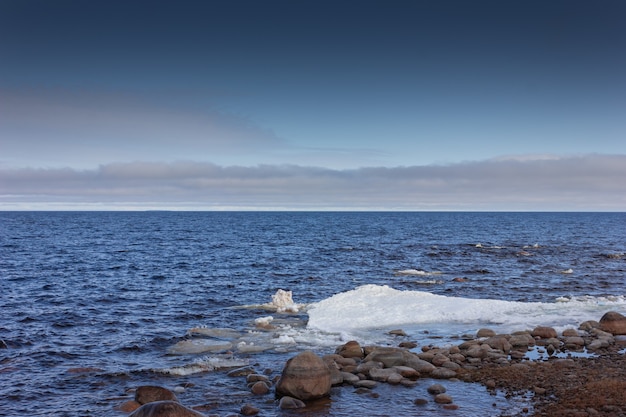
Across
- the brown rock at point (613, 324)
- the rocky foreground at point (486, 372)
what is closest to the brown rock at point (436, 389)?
the rocky foreground at point (486, 372)

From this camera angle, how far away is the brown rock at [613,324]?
2398 centimetres

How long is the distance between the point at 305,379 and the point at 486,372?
6826 mm

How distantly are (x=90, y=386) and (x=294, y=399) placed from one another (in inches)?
314

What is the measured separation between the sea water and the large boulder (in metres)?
0.52

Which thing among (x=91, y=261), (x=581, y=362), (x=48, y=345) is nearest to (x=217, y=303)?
(x=48, y=345)

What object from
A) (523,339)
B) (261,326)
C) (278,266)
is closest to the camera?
(523,339)

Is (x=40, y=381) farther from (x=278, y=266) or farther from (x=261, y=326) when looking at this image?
(x=278, y=266)

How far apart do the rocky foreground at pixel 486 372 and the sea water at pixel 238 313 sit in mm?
596

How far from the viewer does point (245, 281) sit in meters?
44.0

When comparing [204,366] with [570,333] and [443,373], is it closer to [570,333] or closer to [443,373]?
[443,373]

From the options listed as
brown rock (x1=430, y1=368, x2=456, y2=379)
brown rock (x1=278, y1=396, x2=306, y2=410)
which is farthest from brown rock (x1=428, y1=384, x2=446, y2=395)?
brown rock (x1=278, y1=396, x2=306, y2=410)

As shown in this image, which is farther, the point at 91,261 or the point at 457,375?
the point at 91,261

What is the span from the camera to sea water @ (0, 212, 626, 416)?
17.5 meters

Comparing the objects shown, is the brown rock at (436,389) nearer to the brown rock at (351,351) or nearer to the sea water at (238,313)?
the sea water at (238,313)
